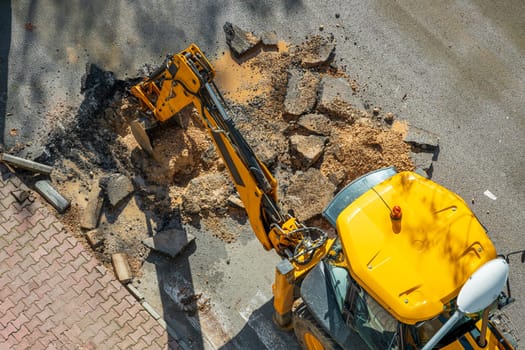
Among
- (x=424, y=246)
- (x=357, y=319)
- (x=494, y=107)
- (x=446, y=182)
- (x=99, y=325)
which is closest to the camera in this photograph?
(x=424, y=246)

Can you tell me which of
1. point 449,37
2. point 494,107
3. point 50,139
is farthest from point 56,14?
point 494,107

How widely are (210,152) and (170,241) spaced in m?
1.50

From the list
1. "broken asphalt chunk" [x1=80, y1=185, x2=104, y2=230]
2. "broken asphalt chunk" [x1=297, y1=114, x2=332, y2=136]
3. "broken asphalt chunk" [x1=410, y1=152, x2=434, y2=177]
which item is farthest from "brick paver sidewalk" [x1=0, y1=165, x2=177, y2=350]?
"broken asphalt chunk" [x1=410, y1=152, x2=434, y2=177]

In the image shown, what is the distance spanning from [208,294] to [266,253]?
995mm

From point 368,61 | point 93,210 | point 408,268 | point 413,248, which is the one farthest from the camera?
point 368,61

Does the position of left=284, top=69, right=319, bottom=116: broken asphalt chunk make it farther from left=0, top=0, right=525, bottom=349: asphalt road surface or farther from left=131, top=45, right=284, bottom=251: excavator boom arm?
left=131, top=45, right=284, bottom=251: excavator boom arm

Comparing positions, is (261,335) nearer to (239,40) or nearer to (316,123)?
(316,123)

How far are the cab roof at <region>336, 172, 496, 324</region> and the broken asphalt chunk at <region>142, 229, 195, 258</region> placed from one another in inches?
118

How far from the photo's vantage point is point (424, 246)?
5172mm

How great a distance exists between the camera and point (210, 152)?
8438 mm

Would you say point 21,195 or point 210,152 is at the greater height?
point 21,195

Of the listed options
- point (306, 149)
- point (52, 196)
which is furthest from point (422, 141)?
point (52, 196)

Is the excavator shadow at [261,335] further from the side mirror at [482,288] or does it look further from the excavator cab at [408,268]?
the side mirror at [482,288]

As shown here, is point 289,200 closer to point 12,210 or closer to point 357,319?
point 357,319
